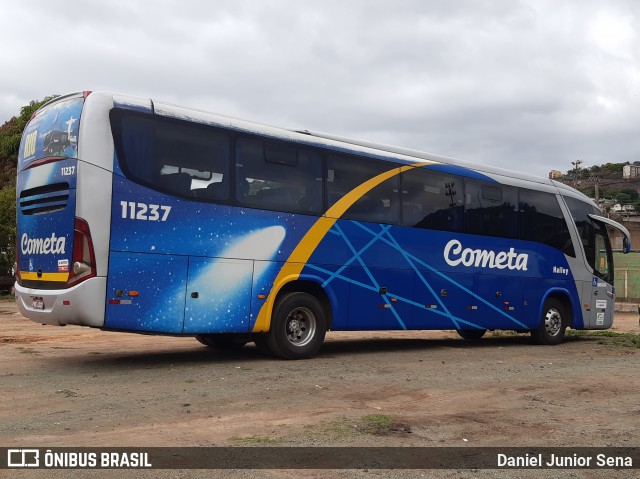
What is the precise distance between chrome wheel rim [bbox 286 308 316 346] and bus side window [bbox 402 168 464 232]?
265 centimetres

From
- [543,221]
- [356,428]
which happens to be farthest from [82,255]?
[543,221]

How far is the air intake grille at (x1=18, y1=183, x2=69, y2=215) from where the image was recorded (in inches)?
355

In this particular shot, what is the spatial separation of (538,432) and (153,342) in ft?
30.4

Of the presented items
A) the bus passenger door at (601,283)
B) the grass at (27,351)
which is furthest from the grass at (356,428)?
the bus passenger door at (601,283)

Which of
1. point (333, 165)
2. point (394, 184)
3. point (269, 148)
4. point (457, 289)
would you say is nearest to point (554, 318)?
point (457, 289)

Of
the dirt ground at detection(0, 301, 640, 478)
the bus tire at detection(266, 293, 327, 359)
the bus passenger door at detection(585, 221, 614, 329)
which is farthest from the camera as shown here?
the bus passenger door at detection(585, 221, 614, 329)

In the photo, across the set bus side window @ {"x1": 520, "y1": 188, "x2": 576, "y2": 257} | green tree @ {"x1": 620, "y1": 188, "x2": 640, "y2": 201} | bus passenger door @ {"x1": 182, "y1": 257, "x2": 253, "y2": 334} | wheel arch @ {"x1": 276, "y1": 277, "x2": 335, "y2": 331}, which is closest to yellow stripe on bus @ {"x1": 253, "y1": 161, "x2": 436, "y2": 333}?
wheel arch @ {"x1": 276, "y1": 277, "x2": 335, "y2": 331}

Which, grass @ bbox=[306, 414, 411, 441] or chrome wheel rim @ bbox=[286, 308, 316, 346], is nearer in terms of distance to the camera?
grass @ bbox=[306, 414, 411, 441]

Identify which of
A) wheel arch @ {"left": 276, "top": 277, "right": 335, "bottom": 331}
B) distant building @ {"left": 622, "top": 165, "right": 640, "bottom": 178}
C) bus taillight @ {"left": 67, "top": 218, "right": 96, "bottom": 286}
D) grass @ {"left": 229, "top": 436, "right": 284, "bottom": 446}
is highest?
distant building @ {"left": 622, "top": 165, "right": 640, "bottom": 178}

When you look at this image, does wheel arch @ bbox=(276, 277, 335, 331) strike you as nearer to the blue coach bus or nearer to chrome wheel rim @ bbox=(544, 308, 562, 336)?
the blue coach bus

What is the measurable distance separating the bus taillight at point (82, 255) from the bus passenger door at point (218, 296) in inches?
53.9

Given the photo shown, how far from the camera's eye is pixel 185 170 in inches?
380

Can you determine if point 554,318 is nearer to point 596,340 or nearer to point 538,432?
point 596,340

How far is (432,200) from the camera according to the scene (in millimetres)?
12992
